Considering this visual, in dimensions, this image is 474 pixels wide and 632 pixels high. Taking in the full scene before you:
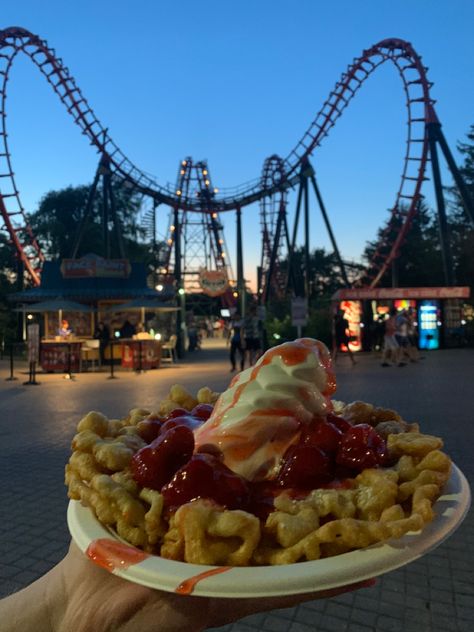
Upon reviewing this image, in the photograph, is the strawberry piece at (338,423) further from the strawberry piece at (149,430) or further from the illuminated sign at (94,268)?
the illuminated sign at (94,268)

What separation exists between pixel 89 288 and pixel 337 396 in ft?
41.5

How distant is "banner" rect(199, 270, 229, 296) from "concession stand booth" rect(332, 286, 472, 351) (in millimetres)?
7014

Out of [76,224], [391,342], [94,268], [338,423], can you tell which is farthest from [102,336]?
[76,224]

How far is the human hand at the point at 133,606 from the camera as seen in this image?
102 centimetres

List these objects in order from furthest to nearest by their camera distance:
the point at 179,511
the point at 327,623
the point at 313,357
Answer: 1. the point at 327,623
2. the point at 313,357
3. the point at 179,511

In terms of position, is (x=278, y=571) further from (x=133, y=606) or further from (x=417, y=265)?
(x=417, y=265)

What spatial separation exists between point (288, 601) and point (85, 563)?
1.41 ft

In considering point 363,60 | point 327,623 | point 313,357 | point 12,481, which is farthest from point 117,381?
point 363,60

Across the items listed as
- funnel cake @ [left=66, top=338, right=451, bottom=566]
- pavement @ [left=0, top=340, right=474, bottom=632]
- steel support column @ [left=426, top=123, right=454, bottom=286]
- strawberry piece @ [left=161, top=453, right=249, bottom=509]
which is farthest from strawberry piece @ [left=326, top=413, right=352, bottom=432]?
steel support column @ [left=426, top=123, right=454, bottom=286]

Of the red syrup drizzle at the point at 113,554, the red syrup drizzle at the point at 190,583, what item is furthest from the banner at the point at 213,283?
the red syrup drizzle at the point at 190,583

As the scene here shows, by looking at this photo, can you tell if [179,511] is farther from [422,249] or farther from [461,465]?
[422,249]

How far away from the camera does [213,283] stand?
26.1 meters

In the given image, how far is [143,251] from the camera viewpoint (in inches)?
1619

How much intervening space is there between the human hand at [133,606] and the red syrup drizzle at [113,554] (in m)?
0.09
